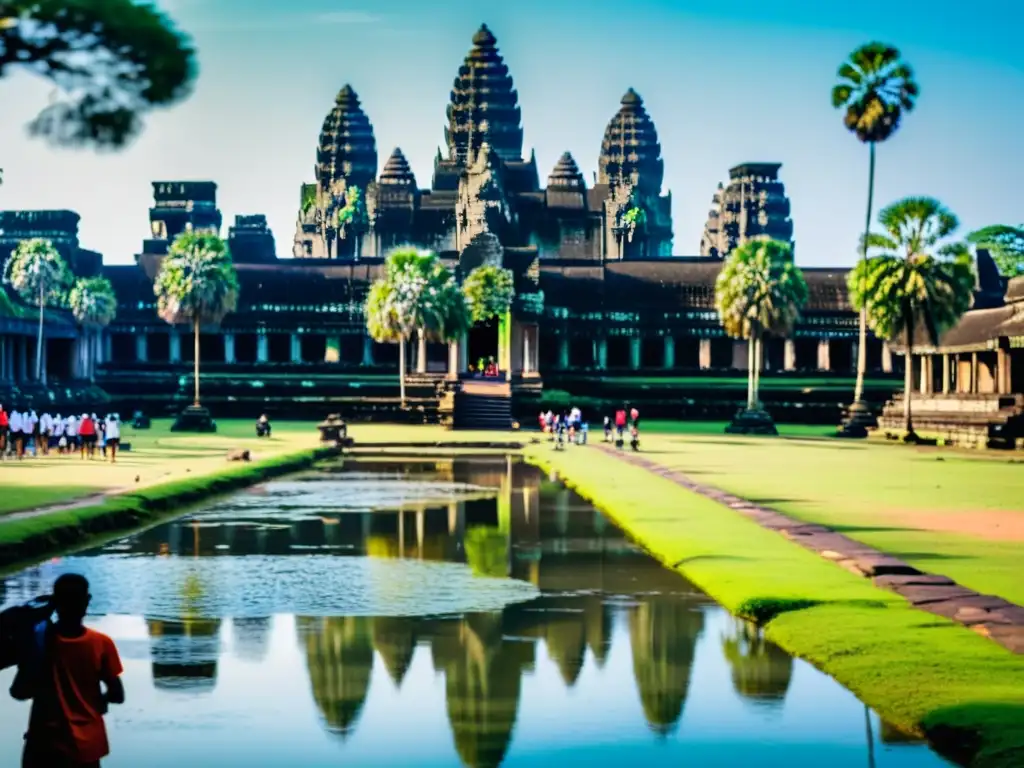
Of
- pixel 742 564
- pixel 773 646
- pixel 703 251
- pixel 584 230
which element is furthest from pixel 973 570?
pixel 703 251

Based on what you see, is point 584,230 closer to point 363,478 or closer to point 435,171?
point 435,171

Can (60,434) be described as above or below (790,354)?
below

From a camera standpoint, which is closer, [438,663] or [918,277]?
[438,663]

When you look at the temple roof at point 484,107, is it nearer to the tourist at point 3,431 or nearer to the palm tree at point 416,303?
the palm tree at point 416,303

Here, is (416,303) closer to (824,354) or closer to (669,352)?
(669,352)

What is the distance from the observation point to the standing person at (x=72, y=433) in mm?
51969

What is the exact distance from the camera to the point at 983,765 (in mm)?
10875

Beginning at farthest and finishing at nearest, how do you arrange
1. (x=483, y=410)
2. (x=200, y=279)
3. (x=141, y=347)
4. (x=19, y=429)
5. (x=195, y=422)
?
(x=141, y=347), (x=483, y=410), (x=200, y=279), (x=195, y=422), (x=19, y=429)

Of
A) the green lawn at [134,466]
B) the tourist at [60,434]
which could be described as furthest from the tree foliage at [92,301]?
the tourist at [60,434]

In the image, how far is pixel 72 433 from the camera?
52469 mm

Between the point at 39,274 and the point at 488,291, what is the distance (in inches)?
939

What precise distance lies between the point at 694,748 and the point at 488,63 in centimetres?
13527

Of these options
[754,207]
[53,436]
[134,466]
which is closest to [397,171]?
[754,207]

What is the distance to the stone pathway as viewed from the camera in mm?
15859
